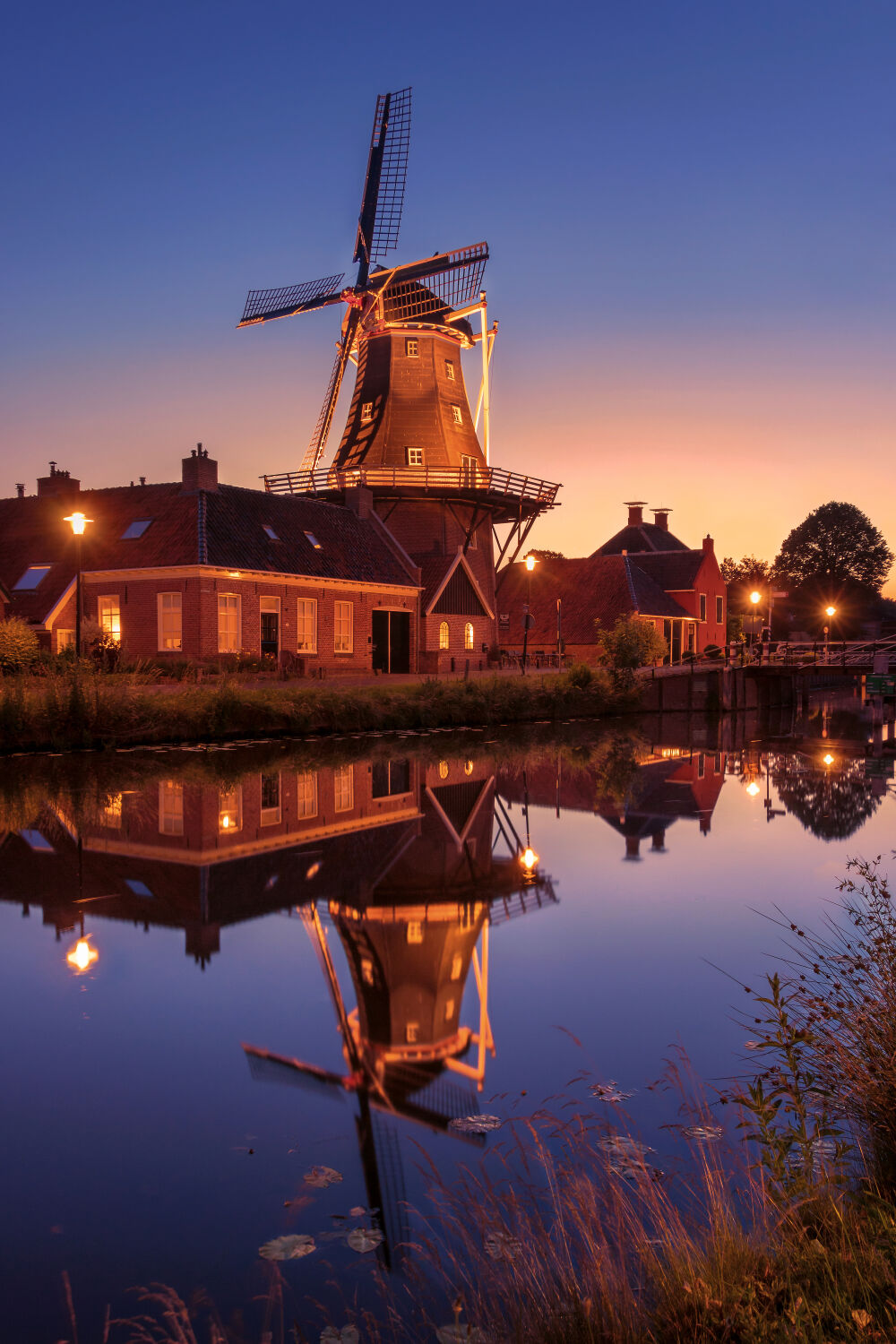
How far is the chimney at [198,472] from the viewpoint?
86.5 feet

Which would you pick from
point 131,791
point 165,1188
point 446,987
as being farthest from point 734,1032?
point 131,791

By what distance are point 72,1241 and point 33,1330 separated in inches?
16.0

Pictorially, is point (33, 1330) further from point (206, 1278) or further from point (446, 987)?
point (446, 987)

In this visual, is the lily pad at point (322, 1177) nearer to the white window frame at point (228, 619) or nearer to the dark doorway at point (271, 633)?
the white window frame at point (228, 619)

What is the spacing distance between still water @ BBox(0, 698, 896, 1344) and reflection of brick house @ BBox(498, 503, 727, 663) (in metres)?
30.7

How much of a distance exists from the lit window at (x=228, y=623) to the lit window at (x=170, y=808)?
38.4ft

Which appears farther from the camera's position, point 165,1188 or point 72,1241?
point 165,1188

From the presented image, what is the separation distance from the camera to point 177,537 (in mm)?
25328

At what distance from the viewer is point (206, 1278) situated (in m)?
3.09

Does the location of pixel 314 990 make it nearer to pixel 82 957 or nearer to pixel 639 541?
pixel 82 957

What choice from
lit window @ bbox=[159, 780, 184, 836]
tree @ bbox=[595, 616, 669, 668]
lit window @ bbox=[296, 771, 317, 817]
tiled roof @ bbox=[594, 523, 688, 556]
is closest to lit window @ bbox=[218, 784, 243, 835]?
lit window @ bbox=[159, 780, 184, 836]

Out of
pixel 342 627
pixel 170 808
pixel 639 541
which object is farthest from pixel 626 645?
pixel 639 541

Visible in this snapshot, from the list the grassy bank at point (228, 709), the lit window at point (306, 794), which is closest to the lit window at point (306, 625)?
the grassy bank at point (228, 709)

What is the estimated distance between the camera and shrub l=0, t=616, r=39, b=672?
21203mm
